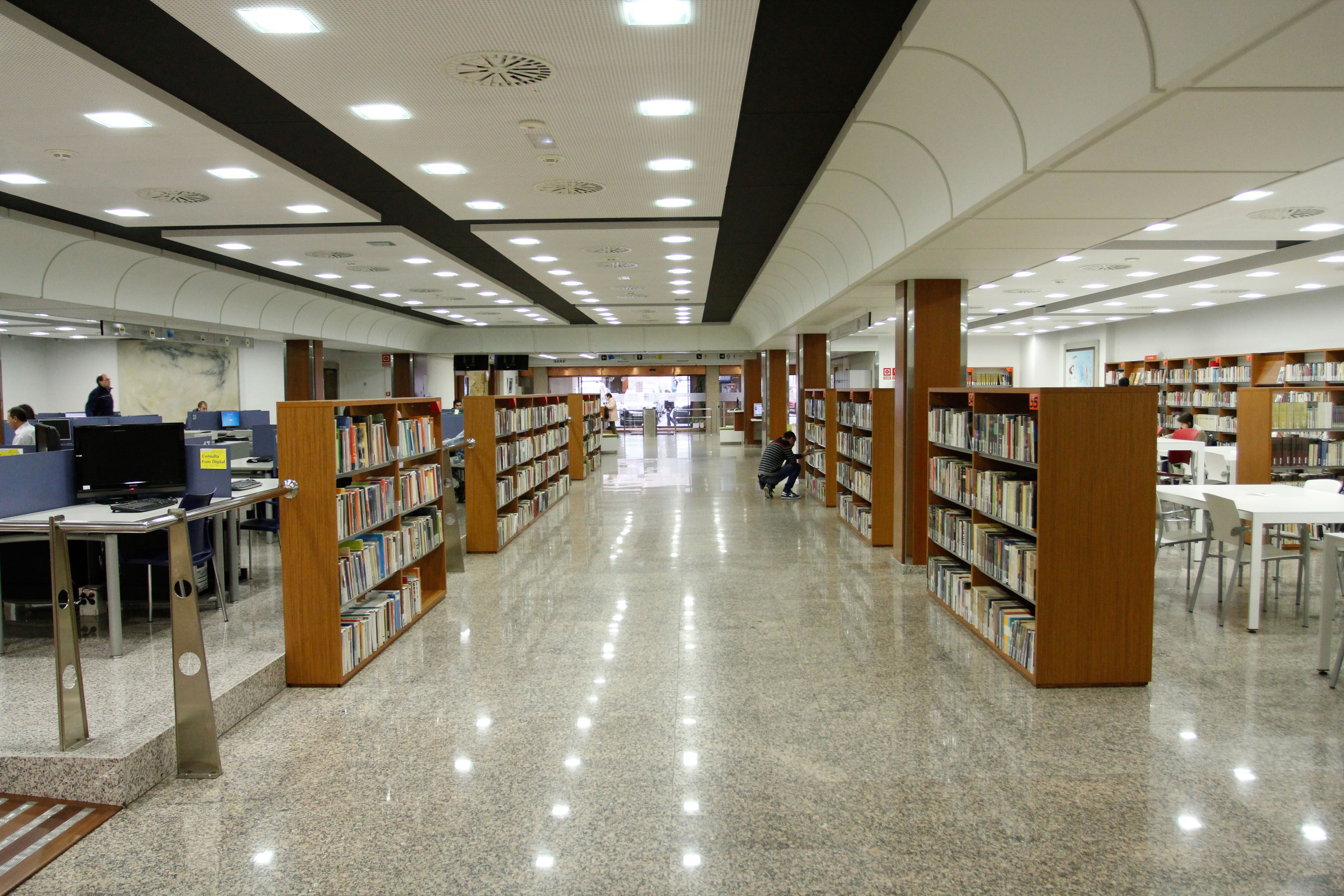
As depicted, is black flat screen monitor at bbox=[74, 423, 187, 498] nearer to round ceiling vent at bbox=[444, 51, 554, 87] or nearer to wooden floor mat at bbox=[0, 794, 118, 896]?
wooden floor mat at bbox=[0, 794, 118, 896]

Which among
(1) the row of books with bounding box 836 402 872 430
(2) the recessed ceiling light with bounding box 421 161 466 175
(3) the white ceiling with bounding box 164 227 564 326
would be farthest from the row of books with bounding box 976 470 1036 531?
(3) the white ceiling with bounding box 164 227 564 326

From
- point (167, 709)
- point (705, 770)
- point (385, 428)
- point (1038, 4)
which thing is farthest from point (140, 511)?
point (1038, 4)

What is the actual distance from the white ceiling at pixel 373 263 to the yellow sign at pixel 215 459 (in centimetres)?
323

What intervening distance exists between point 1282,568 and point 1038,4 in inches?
Result: 290

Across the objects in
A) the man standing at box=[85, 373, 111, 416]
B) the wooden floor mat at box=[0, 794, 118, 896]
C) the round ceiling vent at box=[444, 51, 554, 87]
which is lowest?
the wooden floor mat at box=[0, 794, 118, 896]

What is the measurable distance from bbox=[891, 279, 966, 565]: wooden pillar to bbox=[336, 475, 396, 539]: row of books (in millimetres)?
4957

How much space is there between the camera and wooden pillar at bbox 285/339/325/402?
16.4 meters

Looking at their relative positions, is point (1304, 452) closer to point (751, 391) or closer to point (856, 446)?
point (856, 446)

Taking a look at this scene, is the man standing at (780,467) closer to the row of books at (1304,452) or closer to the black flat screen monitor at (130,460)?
the row of books at (1304,452)

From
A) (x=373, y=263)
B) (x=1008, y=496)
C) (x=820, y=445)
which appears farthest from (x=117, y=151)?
(x=820, y=445)

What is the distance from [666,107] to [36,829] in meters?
4.87

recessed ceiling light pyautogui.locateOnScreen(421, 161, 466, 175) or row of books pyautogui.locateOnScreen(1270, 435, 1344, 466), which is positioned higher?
recessed ceiling light pyautogui.locateOnScreen(421, 161, 466, 175)

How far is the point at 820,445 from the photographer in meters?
13.0

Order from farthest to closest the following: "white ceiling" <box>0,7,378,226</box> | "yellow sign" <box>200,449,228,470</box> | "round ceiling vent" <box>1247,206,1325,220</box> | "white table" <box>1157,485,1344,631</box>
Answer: "round ceiling vent" <box>1247,206,1325,220</box>
"yellow sign" <box>200,449,228,470</box>
"white table" <box>1157,485,1344,631</box>
"white ceiling" <box>0,7,378,226</box>
